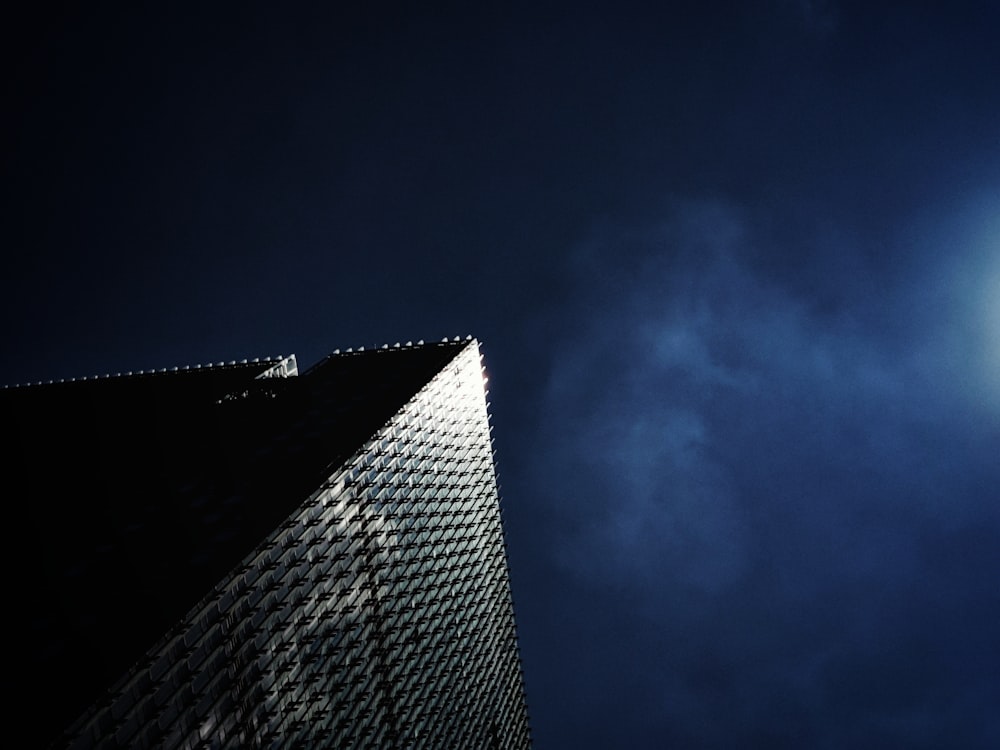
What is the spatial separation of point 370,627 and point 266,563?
16.8 m

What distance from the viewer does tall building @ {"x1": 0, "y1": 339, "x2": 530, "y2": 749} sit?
3569 cm

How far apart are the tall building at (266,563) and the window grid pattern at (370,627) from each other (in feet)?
0.61

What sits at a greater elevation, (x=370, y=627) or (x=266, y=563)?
(x=370, y=627)

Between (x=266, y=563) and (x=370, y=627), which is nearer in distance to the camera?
(x=266, y=563)

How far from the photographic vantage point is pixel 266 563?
151 ft

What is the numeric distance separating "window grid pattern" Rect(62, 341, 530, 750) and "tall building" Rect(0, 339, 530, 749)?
0.61 feet

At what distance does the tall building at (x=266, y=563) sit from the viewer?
3569 cm

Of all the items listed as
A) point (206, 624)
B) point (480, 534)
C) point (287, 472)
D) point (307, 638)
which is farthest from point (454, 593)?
point (206, 624)

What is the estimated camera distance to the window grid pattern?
121 feet

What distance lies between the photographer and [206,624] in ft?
127

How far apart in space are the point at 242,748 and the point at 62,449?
50869mm

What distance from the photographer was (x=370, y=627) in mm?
59625

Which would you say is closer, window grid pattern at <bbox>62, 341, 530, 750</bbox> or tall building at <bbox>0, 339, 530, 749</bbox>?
tall building at <bbox>0, 339, 530, 749</bbox>

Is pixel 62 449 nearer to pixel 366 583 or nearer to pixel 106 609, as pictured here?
pixel 366 583
